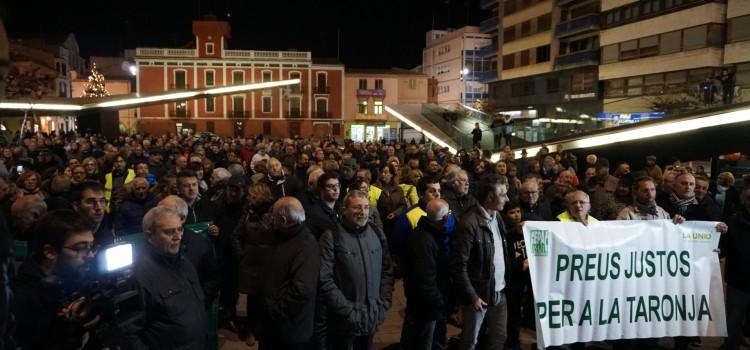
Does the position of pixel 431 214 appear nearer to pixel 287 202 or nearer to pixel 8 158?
pixel 287 202

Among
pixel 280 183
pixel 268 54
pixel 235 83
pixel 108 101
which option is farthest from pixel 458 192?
pixel 268 54

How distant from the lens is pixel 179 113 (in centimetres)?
6044

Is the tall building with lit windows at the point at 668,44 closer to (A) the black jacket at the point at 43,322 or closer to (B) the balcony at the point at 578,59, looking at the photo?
(B) the balcony at the point at 578,59

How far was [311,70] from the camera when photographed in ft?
205

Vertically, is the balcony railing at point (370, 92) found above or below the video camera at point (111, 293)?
above

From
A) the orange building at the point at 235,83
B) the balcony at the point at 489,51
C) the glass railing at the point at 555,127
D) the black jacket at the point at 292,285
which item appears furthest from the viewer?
the orange building at the point at 235,83

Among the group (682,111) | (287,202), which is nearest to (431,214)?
(287,202)

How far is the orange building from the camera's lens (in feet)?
196

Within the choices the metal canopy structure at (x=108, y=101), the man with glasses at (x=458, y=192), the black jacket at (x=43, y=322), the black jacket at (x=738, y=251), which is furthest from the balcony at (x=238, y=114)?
the black jacket at (x=43, y=322)

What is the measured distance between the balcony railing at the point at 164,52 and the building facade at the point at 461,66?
29842 millimetres

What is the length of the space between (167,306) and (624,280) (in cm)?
398

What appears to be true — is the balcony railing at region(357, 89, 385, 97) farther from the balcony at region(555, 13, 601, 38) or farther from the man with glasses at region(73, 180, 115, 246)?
the man with glasses at region(73, 180, 115, 246)

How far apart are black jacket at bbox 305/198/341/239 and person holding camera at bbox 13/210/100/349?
2.04 metres

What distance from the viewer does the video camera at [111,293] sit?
2491mm
